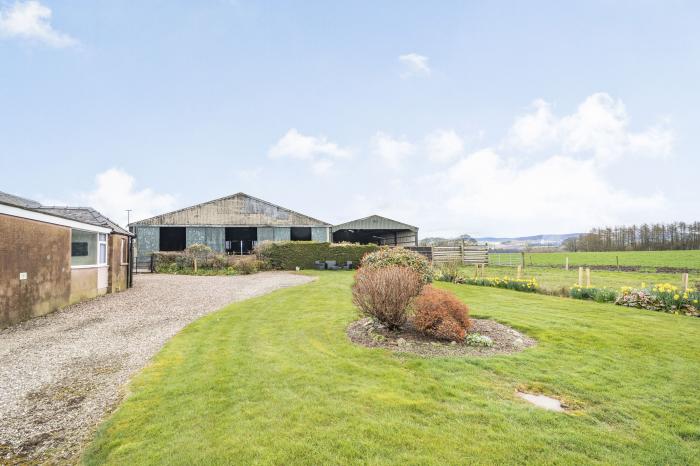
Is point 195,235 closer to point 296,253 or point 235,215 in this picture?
point 235,215

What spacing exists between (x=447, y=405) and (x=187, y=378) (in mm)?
3878

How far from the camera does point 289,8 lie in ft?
54.5

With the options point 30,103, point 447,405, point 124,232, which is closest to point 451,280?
point 447,405

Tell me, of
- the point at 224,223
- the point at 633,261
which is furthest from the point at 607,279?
the point at 224,223

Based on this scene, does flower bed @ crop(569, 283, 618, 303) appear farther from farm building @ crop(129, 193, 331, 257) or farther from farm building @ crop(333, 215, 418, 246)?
farm building @ crop(333, 215, 418, 246)

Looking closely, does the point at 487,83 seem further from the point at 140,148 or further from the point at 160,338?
the point at 140,148

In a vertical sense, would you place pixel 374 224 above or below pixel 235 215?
below

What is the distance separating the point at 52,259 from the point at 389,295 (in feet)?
37.8

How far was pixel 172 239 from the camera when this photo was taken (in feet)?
120

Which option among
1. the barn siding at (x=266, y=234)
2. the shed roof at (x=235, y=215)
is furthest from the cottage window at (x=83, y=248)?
the barn siding at (x=266, y=234)

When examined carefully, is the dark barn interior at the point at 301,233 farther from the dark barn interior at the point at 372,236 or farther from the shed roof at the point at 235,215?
the dark barn interior at the point at 372,236

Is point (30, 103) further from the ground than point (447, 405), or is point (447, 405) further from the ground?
point (30, 103)

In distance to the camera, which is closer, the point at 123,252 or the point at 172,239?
the point at 123,252

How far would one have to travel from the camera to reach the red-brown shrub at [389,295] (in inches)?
286
